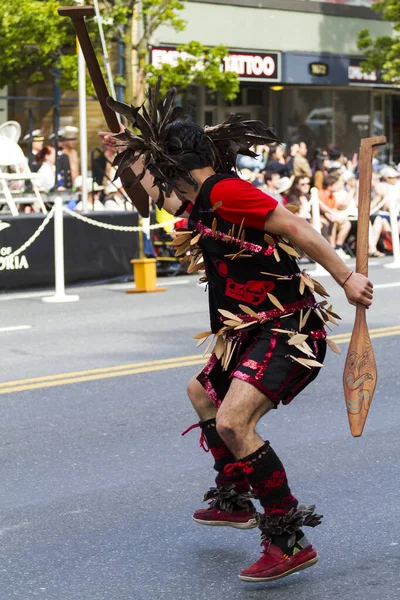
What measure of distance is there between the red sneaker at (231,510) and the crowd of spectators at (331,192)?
1318cm

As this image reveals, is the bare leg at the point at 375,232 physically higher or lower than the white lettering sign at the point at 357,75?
lower

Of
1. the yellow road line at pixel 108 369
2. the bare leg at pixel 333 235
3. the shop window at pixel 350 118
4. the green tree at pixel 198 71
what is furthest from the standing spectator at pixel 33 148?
the shop window at pixel 350 118

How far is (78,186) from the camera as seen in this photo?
62.8 ft

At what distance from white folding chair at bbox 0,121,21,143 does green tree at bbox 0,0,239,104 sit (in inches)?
58.6

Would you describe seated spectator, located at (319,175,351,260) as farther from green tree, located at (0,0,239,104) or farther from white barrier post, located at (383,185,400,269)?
green tree, located at (0,0,239,104)

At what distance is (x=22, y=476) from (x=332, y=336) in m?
4.91

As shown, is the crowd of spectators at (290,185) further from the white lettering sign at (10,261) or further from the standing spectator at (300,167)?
the white lettering sign at (10,261)

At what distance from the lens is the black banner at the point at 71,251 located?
14984 millimetres

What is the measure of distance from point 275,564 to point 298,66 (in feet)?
83.1

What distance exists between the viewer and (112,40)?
67.5 ft

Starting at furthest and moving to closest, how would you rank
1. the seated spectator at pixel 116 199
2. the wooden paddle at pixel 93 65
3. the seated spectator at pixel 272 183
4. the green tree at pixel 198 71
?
the green tree at pixel 198 71, the seated spectator at pixel 272 183, the seated spectator at pixel 116 199, the wooden paddle at pixel 93 65

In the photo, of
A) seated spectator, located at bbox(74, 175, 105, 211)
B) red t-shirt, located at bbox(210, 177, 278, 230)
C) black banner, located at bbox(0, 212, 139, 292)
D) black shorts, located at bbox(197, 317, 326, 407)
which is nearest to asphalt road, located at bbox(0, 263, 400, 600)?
black shorts, located at bbox(197, 317, 326, 407)

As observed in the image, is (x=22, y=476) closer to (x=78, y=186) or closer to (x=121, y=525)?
(x=121, y=525)

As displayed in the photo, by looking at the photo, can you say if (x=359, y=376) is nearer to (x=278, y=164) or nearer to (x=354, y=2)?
(x=278, y=164)
